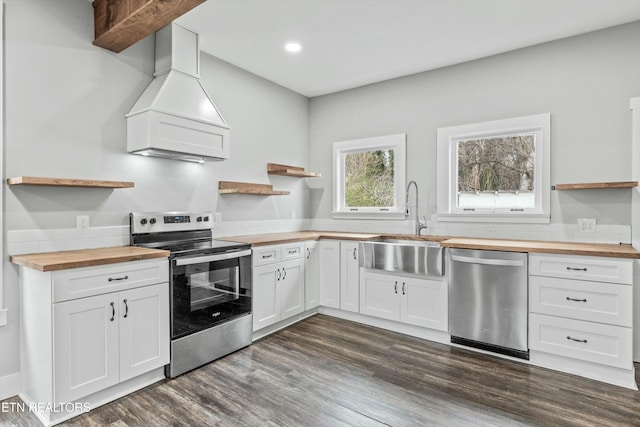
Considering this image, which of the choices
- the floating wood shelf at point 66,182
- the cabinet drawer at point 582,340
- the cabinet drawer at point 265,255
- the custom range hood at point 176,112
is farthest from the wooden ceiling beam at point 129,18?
the cabinet drawer at point 582,340

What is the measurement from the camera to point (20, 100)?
7.66ft

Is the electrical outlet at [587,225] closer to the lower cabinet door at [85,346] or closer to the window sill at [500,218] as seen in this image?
the window sill at [500,218]

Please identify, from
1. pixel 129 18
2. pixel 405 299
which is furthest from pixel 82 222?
pixel 405 299

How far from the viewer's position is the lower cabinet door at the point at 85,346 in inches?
79.5

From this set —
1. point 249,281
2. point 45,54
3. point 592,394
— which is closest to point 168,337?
point 249,281

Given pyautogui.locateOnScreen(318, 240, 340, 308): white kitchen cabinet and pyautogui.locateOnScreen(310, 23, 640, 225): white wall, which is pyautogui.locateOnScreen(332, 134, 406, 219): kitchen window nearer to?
pyautogui.locateOnScreen(310, 23, 640, 225): white wall

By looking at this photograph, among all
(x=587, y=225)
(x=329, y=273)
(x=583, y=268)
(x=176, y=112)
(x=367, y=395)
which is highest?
(x=176, y=112)

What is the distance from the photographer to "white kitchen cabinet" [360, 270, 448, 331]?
127 inches

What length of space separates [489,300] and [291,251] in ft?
6.18

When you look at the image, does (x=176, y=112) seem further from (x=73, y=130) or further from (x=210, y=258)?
(x=210, y=258)

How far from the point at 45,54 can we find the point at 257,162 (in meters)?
2.12

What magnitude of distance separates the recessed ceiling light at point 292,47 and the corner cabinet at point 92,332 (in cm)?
228

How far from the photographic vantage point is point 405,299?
11.2 ft

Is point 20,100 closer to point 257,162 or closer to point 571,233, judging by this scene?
point 257,162
